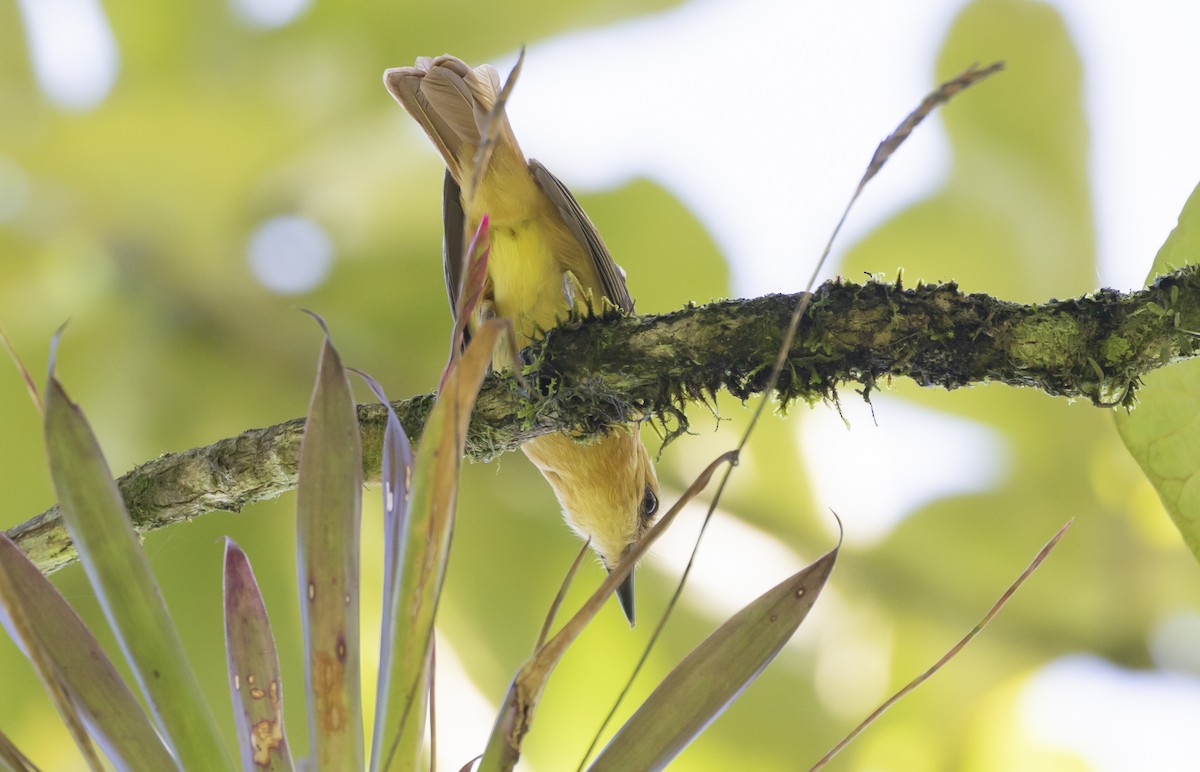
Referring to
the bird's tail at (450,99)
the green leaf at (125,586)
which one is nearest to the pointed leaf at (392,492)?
the green leaf at (125,586)

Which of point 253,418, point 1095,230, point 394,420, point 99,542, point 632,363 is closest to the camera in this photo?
point 99,542

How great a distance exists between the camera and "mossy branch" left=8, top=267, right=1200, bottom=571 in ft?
3.33

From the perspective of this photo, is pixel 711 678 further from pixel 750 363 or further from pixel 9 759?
pixel 9 759

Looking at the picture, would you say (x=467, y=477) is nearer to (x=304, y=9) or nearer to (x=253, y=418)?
(x=253, y=418)

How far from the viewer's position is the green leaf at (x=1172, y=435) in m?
1.12

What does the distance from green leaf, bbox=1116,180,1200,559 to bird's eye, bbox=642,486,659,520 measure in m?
1.22

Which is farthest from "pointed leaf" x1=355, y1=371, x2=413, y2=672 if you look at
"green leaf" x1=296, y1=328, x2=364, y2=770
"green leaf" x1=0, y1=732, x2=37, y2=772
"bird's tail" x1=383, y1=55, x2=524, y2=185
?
"bird's tail" x1=383, y1=55, x2=524, y2=185

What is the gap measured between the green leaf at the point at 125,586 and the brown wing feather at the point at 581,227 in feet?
4.45

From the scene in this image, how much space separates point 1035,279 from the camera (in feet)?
8.87

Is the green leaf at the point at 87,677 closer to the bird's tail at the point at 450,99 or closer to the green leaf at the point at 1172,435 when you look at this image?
the green leaf at the point at 1172,435

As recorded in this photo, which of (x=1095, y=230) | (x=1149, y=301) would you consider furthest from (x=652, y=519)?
(x=1095, y=230)

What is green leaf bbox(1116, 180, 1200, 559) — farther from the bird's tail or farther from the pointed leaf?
the bird's tail

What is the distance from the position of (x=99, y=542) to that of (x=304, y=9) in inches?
85.8

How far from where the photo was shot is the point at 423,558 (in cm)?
80
